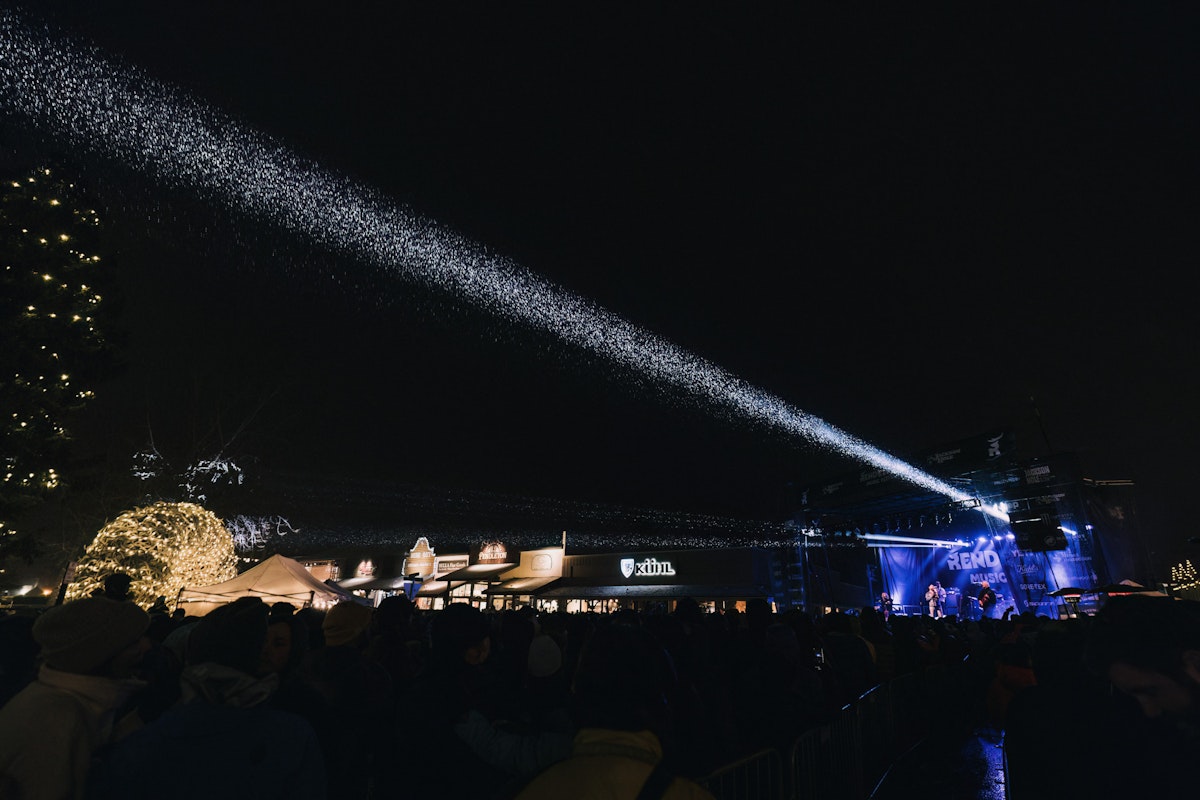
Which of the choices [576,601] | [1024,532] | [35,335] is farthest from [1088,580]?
[35,335]

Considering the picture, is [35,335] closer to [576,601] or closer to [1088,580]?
[576,601]

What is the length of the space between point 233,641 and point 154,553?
14703 mm

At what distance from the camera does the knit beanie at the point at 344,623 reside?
4227 mm

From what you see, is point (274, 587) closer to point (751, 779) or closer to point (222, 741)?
point (751, 779)

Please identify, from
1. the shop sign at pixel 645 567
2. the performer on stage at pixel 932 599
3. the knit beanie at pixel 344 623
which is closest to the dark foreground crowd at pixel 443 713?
the knit beanie at pixel 344 623

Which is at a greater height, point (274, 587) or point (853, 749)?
point (274, 587)

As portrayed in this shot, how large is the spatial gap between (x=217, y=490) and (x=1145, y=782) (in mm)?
40483

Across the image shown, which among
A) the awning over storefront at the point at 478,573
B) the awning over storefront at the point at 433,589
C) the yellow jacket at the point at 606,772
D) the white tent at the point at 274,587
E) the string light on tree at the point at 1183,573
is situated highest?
the string light on tree at the point at 1183,573

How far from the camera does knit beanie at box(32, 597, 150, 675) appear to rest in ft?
6.67

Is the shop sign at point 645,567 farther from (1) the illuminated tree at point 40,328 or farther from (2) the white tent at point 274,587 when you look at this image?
(1) the illuminated tree at point 40,328

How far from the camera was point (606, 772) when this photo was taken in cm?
170

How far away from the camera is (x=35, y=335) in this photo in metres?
14.6

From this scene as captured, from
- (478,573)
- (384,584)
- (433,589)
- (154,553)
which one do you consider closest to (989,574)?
(478,573)

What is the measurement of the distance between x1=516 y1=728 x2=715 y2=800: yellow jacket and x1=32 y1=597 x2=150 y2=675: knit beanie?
5.27 feet
